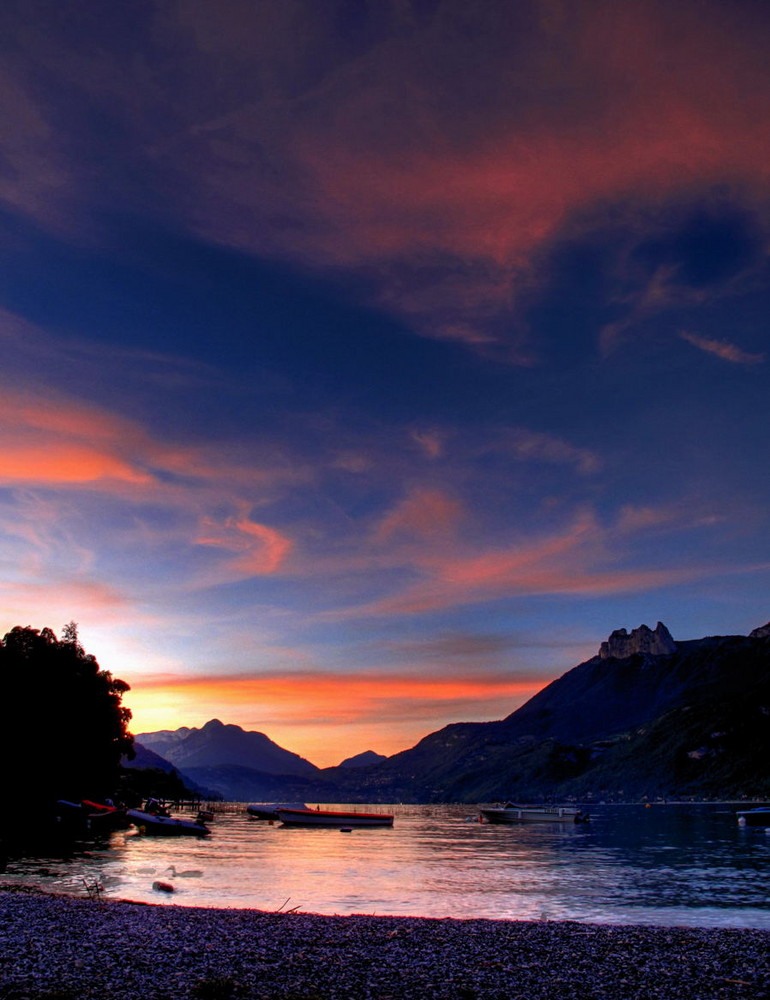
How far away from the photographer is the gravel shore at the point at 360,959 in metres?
16.0

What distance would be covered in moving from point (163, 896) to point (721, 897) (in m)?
31.1

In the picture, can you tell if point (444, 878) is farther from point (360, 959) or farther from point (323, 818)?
point (323, 818)

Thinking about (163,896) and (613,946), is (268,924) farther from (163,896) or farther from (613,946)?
(163,896)

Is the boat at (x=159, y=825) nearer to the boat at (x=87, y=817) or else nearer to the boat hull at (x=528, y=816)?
the boat at (x=87, y=817)

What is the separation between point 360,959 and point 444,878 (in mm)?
38726

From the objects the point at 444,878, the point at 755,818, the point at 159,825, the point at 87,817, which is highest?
the point at 444,878

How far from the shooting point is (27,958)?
17797 mm

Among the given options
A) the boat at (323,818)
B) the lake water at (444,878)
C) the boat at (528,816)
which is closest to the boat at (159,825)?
the lake water at (444,878)

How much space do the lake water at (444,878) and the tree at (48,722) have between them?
16.5 meters

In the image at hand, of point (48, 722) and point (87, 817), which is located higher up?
point (48, 722)

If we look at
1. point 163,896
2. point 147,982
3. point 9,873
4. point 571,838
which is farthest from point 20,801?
point 147,982

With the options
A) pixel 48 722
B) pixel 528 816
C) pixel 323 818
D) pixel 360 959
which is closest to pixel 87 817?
pixel 48 722

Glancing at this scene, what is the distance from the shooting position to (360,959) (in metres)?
19.5

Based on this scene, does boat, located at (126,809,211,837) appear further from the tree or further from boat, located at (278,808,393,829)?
boat, located at (278,808,393,829)
